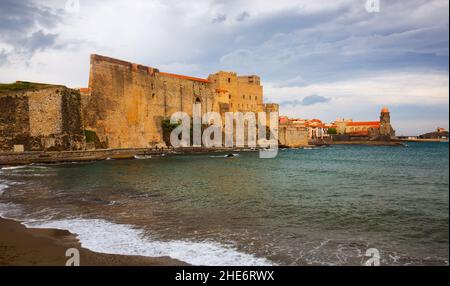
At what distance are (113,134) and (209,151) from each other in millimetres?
11570

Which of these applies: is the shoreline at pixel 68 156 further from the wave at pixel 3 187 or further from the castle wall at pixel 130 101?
the wave at pixel 3 187

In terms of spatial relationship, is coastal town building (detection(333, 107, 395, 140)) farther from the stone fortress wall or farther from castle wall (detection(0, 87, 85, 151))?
castle wall (detection(0, 87, 85, 151))

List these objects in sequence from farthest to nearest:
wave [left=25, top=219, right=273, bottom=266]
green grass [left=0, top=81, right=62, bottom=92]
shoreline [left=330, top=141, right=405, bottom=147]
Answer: shoreline [left=330, top=141, right=405, bottom=147] → green grass [left=0, top=81, right=62, bottom=92] → wave [left=25, top=219, right=273, bottom=266]

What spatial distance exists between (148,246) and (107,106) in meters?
26.2

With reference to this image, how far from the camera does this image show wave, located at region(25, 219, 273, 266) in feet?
15.8

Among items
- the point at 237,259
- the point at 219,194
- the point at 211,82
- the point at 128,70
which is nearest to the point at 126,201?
the point at 219,194

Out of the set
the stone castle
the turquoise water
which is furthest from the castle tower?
the turquoise water

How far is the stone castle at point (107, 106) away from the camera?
73.3ft

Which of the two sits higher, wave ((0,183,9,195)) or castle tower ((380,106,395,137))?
castle tower ((380,106,395,137))

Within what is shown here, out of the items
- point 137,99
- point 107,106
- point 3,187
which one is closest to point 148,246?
point 3,187

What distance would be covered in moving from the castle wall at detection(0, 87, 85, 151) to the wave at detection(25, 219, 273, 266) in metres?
17.9

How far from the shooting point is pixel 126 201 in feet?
30.9

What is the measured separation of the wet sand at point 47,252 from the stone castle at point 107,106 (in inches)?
724
